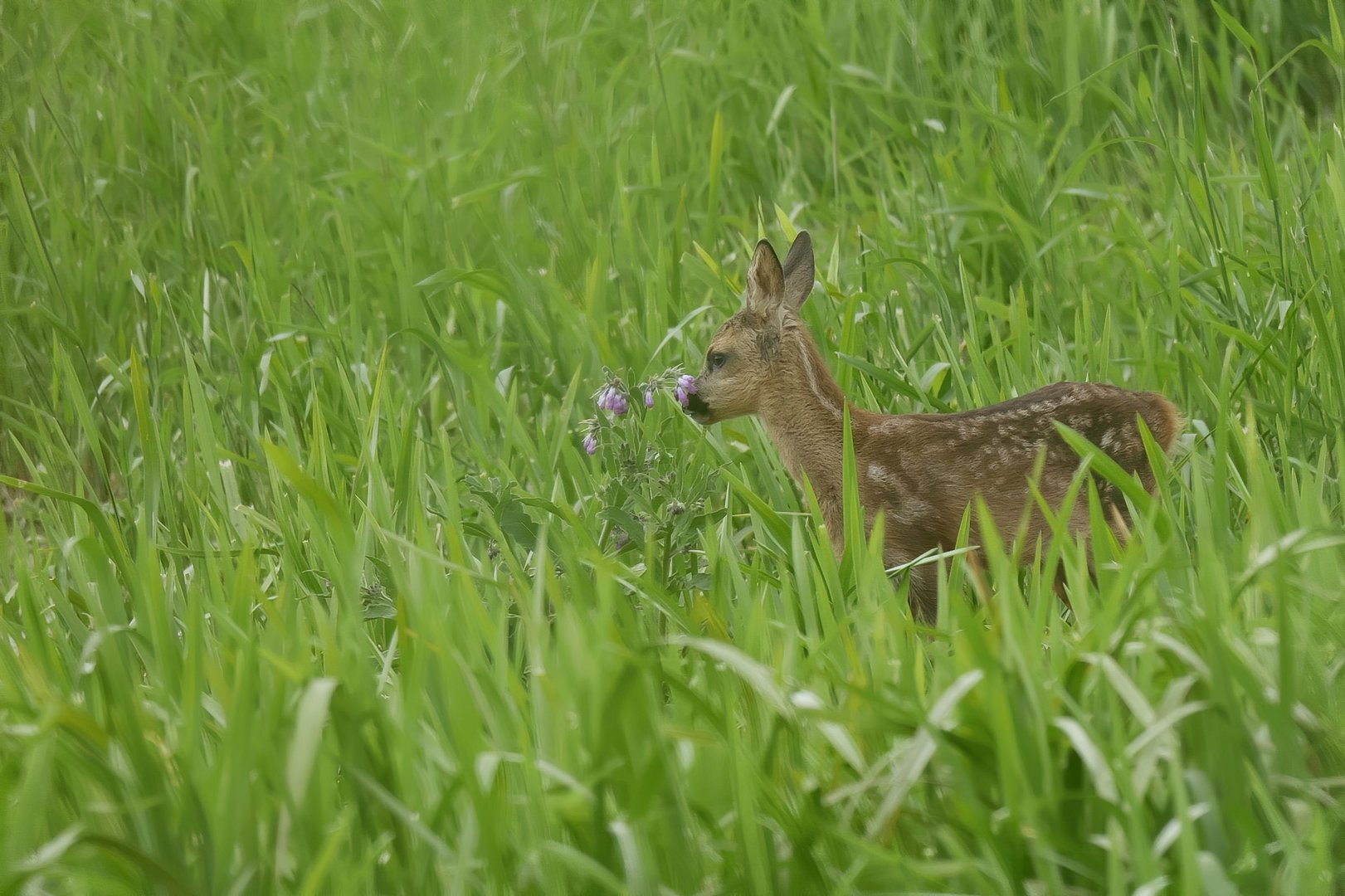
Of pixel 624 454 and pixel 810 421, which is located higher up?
pixel 624 454

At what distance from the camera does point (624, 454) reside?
4.08 meters

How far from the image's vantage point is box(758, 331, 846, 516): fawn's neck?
4797 mm

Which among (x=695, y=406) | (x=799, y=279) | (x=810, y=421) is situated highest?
(x=799, y=279)

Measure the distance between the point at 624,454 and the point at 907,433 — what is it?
982 millimetres

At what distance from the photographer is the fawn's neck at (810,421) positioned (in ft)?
15.7

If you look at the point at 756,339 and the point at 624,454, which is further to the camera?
the point at 756,339

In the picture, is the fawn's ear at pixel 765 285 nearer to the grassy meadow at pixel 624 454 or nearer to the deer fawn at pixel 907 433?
the deer fawn at pixel 907 433

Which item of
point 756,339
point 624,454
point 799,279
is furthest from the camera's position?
point 799,279

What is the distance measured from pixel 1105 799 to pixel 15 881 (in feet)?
5.45

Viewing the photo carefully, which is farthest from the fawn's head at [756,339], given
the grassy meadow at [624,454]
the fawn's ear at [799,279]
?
the grassy meadow at [624,454]

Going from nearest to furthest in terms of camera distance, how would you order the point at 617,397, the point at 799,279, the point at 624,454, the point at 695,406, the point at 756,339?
the point at 624,454, the point at 617,397, the point at 695,406, the point at 756,339, the point at 799,279

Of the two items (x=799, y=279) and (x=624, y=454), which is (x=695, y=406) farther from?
(x=624, y=454)

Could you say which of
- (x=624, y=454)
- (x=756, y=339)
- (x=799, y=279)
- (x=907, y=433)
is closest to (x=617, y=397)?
(x=624, y=454)

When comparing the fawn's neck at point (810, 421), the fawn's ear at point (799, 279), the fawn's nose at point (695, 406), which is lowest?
the fawn's neck at point (810, 421)
